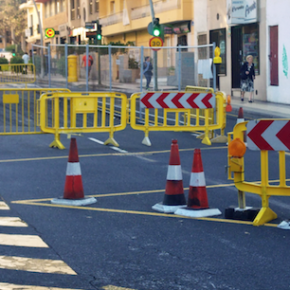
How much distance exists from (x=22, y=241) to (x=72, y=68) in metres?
15.5

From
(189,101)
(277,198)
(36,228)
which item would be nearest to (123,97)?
(189,101)

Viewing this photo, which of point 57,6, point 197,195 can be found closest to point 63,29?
point 57,6

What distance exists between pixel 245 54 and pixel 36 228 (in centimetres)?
2221

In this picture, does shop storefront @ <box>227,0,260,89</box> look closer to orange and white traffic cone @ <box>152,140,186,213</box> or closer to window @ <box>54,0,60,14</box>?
orange and white traffic cone @ <box>152,140,186,213</box>

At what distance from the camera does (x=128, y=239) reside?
5.89m

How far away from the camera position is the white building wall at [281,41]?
23.3 meters

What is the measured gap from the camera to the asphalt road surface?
4721mm

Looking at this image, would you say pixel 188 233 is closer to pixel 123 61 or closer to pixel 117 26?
pixel 123 61

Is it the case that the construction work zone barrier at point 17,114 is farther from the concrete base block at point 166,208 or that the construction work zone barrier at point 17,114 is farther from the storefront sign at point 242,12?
the storefront sign at point 242,12

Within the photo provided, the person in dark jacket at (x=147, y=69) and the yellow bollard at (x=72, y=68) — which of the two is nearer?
the person in dark jacket at (x=147, y=69)

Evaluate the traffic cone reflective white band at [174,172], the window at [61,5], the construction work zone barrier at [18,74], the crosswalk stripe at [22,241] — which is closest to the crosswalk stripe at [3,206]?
the crosswalk stripe at [22,241]

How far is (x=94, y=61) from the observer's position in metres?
20.7

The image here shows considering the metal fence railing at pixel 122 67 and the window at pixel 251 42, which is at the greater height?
the window at pixel 251 42

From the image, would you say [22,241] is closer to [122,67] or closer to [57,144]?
[57,144]
